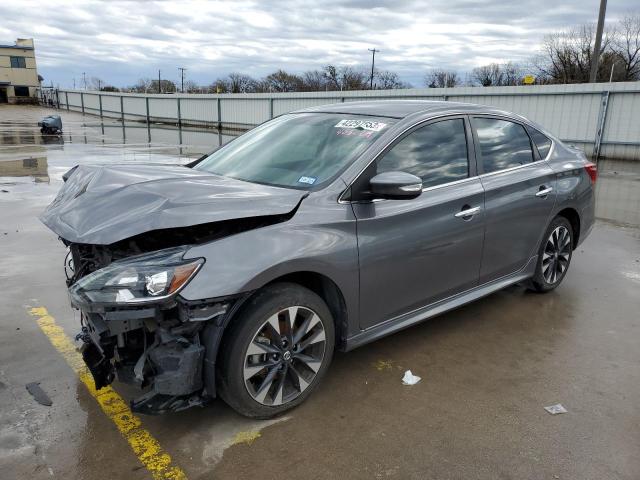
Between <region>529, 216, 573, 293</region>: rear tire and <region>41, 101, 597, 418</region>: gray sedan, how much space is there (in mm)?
430

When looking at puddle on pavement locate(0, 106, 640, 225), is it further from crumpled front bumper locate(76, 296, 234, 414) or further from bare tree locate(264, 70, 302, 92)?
bare tree locate(264, 70, 302, 92)

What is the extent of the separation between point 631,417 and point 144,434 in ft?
9.07

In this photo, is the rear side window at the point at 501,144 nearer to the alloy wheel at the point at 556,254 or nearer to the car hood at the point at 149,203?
the alloy wheel at the point at 556,254

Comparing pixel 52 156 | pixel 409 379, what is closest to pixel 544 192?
pixel 409 379

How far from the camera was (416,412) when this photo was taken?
3076 mm

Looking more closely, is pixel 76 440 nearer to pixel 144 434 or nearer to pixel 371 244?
pixel 144 434

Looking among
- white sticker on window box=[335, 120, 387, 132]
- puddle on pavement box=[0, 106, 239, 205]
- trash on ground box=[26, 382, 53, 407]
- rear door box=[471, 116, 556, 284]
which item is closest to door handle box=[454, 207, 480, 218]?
rear door box=[471, 116, 556, 284]

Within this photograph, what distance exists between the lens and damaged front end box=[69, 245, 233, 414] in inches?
97.2

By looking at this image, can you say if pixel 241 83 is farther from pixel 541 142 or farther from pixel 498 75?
pixel 541 142

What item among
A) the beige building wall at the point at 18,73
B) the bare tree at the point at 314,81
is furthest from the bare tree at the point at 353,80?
the beige building wall at the point at 18,73

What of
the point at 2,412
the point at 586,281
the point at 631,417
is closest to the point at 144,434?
the point at 2,412

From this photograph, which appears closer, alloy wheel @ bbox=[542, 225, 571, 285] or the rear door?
the rear door

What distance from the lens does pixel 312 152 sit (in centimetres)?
355

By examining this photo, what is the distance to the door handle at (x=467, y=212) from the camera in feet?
12.1
